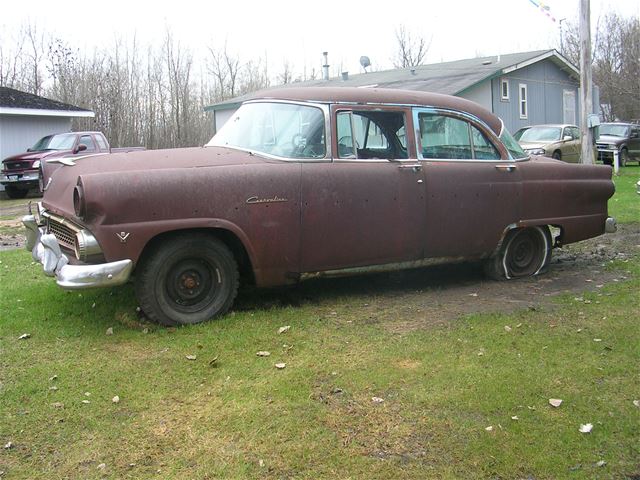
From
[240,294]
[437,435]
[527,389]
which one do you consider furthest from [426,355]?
[240,294]

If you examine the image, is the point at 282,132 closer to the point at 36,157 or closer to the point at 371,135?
the point at 371,135

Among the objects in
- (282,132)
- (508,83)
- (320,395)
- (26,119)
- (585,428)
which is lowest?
(585,428)

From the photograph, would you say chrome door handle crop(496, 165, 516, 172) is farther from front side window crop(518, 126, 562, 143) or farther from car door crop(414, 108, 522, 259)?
front side window crop(518, 126, 562, 143)

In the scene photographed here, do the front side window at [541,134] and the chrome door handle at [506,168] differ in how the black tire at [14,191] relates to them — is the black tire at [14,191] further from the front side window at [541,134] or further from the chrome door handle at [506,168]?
the chrome door handle at [506,168]

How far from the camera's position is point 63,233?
5309 mm

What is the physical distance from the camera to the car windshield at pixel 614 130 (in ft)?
→ 86.5

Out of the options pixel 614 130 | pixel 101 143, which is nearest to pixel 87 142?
pixel 101 143

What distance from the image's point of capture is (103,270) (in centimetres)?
467

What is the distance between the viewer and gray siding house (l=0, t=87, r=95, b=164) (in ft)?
74.4

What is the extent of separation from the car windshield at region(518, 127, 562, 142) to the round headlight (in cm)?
1852

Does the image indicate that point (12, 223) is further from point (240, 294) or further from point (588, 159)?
point (588, 159)

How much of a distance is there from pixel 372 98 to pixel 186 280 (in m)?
2.33

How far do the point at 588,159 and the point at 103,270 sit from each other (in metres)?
13.3

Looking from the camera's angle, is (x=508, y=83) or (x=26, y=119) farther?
(x=508, y=83)
